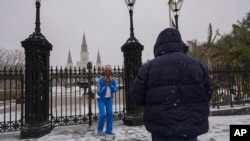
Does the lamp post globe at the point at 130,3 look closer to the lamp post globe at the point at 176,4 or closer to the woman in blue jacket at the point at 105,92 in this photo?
the lamp post globe at the point at 176,4

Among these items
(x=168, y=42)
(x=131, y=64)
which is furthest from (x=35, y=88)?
(x=168, y=42)

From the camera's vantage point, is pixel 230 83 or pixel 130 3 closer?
pixel 130 3

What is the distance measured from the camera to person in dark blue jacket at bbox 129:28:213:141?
2256 mm

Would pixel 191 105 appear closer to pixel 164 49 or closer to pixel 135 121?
pixel 164 49

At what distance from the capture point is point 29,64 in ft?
20.5

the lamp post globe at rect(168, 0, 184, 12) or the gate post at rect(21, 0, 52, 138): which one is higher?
the lamp post globe at rect(168, 0, 184, 12)

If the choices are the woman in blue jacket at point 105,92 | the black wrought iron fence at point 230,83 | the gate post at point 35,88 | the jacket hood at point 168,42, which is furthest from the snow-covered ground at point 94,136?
the jacket hood at point 168,42

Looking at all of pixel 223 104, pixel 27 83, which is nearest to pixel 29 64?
pixel 27 83

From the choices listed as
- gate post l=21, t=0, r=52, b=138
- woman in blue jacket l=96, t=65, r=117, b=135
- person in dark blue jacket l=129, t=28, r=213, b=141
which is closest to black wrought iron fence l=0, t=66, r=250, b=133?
gate post l=21, t=0, r=52, b=138

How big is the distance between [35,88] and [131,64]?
348cm

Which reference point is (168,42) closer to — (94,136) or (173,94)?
(173,94)

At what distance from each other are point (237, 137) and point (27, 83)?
18.1ft

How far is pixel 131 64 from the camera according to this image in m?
8.00

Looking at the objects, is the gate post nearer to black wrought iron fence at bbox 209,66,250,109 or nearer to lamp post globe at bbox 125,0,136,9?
lamp post globe at bbox 125,0,136,9
